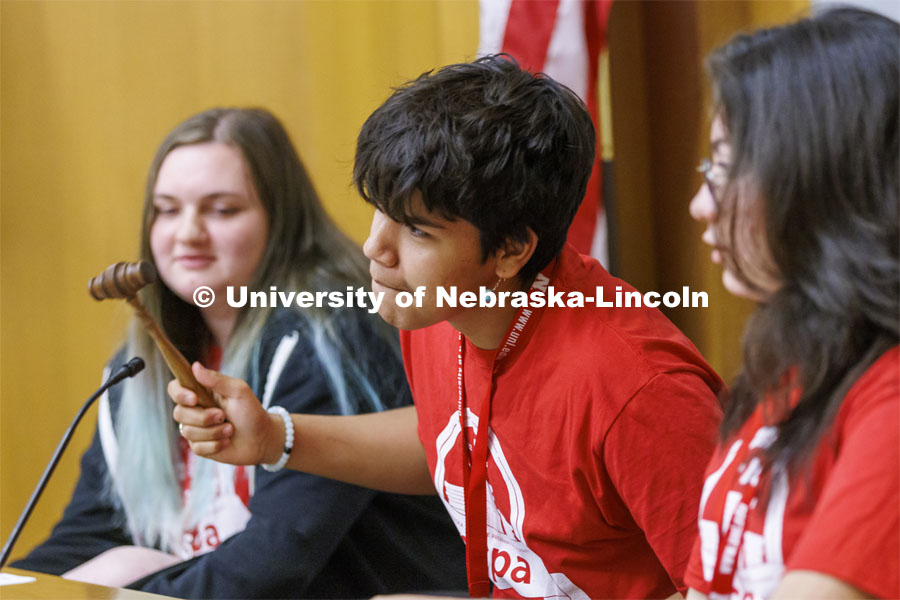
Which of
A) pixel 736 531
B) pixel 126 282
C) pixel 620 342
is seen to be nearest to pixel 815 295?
pixel 736 531

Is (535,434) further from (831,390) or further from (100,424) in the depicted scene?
(100,424)

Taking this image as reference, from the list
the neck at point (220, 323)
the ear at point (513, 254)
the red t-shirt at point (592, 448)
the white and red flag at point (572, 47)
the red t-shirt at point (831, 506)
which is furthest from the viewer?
the neck at point (220, 323)

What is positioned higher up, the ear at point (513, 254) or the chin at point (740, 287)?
the ear at point (513, 254)

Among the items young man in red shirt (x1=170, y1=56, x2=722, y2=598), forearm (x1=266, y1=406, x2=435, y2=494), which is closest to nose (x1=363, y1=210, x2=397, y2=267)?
young man in red shirt (x1=170, y1=56, x2=722, y2=598)

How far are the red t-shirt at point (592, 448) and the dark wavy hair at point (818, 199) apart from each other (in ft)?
0.74

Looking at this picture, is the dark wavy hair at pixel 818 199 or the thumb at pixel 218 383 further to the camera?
the thumb at pixel 218 383

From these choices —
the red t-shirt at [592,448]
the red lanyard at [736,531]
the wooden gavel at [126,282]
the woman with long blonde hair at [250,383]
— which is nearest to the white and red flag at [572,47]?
the woman with long blonde hair at [250,383]

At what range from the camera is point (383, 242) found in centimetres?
108

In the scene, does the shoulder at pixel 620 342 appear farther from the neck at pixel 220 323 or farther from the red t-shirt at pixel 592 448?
the neck at pixel 220 323

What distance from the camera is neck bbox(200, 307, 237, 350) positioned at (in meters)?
1.80

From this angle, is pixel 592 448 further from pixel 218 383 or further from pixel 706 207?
pixel 218 383

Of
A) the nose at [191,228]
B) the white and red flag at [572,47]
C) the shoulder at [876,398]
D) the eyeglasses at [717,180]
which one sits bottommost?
the shoulder at [876,398]

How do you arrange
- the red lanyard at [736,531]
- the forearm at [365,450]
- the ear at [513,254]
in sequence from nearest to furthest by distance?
the red lanyard at [736,531]
the ear at [513,254]
the forearm at [365,450]

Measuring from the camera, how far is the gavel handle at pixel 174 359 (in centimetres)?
116
